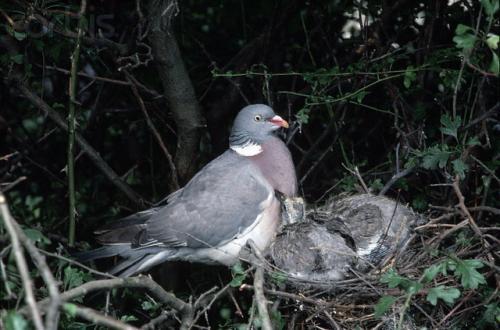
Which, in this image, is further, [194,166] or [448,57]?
[194,166]

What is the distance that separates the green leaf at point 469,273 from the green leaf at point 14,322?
5.08 feet

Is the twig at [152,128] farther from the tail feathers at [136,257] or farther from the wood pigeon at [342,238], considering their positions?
the wood pigeon at [342,238]

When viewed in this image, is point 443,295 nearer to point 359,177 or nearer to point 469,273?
point 469,273

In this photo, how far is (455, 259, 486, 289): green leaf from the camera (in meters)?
2.77

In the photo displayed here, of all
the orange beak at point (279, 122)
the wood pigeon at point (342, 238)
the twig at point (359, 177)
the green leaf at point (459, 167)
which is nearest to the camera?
the green leaf at point (459, 167)

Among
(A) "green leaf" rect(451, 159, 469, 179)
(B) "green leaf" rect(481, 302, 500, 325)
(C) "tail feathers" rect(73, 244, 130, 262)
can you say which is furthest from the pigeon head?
(B) "green leaf" rect(481, 302, 500, 325)

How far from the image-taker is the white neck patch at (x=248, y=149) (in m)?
4.27

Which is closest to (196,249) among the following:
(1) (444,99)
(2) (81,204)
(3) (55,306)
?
(2) (81,204)

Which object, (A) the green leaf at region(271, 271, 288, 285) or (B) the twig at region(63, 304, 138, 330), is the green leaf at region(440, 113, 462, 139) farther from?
(B) the twig at region(63, 304, 138, 330)

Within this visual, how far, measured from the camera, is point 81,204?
4691 millimetres

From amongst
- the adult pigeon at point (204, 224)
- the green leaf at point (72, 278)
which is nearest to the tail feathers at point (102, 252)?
the adult pigeon at point (204, 224)

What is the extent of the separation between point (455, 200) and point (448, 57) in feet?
2.35

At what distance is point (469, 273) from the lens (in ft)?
9.14

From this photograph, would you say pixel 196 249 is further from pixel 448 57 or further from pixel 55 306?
pixel 55 306
